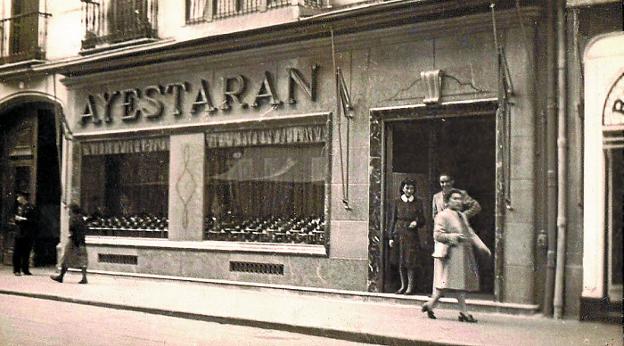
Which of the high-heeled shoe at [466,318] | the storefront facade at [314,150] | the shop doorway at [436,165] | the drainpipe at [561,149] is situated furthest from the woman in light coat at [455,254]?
the shop doorway at [436,165]

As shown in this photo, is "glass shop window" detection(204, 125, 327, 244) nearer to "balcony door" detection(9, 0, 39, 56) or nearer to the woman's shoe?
Result: the woman's shoe

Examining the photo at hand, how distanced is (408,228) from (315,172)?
2308 millimetres

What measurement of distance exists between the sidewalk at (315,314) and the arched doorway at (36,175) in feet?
10.9

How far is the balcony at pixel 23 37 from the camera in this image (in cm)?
2047

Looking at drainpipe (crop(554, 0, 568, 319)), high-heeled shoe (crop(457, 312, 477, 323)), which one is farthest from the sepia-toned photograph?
high-heeled shoe (crop(457, 312, 477, 323))

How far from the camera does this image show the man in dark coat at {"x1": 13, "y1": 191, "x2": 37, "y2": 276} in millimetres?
18594

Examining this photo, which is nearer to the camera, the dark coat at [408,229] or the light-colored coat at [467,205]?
the light-colored coat at [467,205]

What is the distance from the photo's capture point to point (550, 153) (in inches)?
477

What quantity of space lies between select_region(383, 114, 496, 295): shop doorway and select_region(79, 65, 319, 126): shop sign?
198 cm

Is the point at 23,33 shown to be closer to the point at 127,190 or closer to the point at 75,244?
the point at 127,190

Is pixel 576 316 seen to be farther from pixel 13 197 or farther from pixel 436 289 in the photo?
pixel 13 197

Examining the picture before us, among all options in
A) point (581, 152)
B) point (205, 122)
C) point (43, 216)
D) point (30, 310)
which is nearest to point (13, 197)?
point (43, 216)

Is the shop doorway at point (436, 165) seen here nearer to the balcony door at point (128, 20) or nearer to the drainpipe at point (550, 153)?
the drainpipe at point (550, 153)

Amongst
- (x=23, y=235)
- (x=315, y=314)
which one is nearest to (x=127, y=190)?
(x=23, y=235)
